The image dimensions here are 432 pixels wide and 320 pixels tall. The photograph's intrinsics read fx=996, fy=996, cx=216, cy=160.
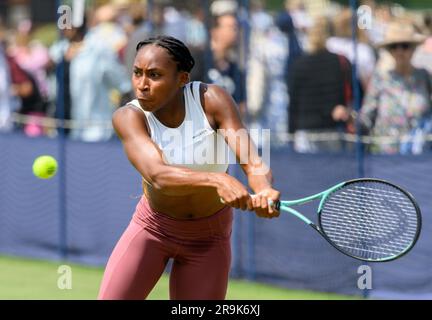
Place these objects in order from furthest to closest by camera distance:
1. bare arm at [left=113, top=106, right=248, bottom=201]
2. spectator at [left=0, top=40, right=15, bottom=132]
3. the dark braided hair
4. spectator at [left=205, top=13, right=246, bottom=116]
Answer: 1. spectator at [left=0, top=40, right=15, bottom=132]
2. spectator at [left=205, top=13, right=246, bottom=116]
3. the dark braided hair
4. bare arm at [left=113, top=106, right=248, bottom=201]

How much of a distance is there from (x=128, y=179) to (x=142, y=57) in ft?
15.2

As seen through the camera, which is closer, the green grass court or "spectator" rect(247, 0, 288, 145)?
the green grass court

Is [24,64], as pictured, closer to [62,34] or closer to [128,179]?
[62,34]

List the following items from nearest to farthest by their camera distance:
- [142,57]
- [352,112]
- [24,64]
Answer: [142,57] → [352,112] → [24,64]

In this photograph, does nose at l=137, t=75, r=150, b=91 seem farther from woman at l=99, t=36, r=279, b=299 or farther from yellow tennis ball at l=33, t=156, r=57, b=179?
yellow tennis ball at l=33, t=156, r=57, b=179

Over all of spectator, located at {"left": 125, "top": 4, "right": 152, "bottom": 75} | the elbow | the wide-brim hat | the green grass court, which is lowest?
the green grass court

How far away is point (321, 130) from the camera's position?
8.36m

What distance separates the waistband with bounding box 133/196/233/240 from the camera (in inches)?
192

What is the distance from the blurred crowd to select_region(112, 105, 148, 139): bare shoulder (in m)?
3.48

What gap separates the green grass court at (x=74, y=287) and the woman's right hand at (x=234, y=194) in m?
3.84

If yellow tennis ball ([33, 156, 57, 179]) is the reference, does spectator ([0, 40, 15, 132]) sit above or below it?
above

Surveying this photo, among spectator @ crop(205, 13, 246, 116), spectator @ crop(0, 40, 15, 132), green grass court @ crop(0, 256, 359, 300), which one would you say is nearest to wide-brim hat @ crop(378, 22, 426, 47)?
spectator @ crop(205, 13, 246, 116)
